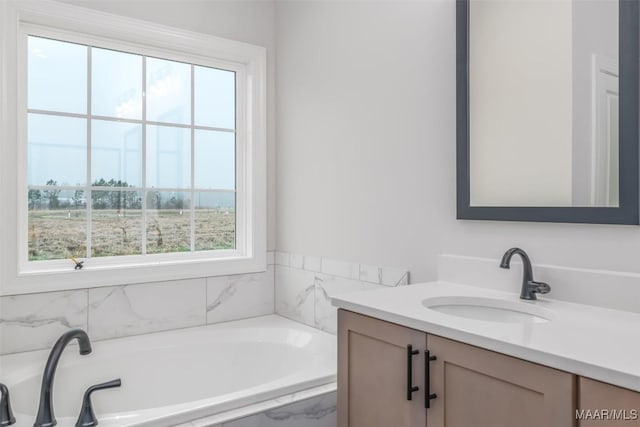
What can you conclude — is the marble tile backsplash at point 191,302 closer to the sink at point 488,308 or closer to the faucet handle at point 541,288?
the sink at point 488,308

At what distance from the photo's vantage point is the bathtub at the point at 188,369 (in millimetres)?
1867

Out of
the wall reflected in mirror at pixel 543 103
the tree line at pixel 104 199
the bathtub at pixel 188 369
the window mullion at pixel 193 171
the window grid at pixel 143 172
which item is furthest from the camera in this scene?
the window mullion at pixel 193 171

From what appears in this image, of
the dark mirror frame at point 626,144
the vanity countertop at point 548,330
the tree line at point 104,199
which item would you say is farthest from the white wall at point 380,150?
the tree line at point 104,199

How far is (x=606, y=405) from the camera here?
849 mm

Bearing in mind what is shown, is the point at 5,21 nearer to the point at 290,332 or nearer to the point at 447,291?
the point at 290,332

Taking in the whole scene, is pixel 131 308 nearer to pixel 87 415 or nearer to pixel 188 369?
pixel 188 369

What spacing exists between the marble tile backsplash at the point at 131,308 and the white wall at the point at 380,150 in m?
0.40

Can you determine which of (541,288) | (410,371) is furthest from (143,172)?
(541,288)

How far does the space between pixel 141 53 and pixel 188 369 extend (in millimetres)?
1702

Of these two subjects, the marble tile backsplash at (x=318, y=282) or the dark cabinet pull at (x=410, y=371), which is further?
the marble tile backsplash at (x=318, y=282)

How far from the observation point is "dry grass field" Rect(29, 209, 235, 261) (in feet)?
7.53

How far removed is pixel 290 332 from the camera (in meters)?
2.52

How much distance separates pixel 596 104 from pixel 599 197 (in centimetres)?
27

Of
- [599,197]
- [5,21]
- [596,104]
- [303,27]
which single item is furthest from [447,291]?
[5,21]
